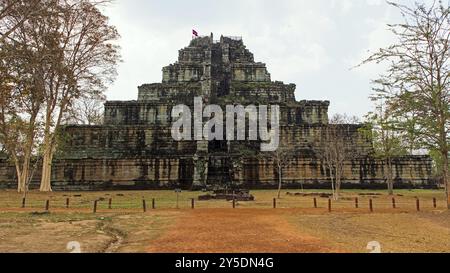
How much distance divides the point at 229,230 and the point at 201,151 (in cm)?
1848

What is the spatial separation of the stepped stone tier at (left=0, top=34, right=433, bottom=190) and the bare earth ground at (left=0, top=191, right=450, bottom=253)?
11.8m

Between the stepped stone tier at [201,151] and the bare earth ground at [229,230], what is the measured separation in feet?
38.8

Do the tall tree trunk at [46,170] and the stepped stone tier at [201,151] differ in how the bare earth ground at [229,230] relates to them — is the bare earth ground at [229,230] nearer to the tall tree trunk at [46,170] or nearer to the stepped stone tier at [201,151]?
the tall tree trunk at [46,170]

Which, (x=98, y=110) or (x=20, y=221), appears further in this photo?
(x=98, y=110)

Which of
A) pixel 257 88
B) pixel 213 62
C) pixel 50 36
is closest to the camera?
pixel 50 36

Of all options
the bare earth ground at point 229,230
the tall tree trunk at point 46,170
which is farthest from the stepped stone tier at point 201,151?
the bare earth ground at point 229,230

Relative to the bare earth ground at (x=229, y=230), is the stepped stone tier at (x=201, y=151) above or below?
above

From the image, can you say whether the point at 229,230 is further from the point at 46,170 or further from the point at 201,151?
the point at 46,170

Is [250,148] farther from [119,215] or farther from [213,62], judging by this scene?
[119,215]

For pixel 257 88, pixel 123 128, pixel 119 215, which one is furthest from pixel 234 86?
pixel 119 215

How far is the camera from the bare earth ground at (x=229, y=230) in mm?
8203

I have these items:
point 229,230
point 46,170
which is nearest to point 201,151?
point 46,170

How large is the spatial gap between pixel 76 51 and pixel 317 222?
73.3ft

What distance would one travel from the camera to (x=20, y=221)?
12414 millimetres
